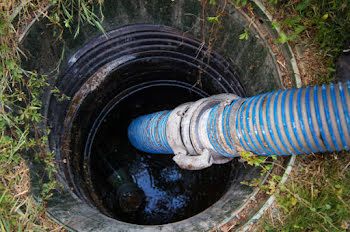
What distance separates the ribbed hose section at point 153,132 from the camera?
3.04m

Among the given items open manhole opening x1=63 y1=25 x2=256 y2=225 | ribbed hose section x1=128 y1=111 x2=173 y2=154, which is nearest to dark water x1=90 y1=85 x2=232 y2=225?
open manhole opening x1=63 y1=25 x2=256 y2=225

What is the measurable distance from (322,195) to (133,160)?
3.18 m

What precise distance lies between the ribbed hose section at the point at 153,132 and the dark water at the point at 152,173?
2.42 feet

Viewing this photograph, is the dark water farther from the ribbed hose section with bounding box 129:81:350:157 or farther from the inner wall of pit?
the ribbed hose section with bounding box 129:81:350:157

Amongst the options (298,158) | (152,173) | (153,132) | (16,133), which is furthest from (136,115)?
(298,158)

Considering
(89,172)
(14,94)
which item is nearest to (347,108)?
(14,94)

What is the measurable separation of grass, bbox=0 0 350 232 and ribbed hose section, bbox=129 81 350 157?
1.03 ft

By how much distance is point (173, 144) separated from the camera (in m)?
2.71

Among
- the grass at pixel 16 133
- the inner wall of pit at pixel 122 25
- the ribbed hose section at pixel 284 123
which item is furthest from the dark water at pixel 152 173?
the ribbed hose section at pixel 284 123

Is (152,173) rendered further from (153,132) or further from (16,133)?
(16,133)

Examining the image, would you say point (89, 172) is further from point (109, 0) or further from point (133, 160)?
point (109, 0)

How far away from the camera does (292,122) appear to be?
1.55 m

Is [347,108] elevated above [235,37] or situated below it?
below

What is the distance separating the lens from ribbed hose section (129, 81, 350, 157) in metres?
1.42
